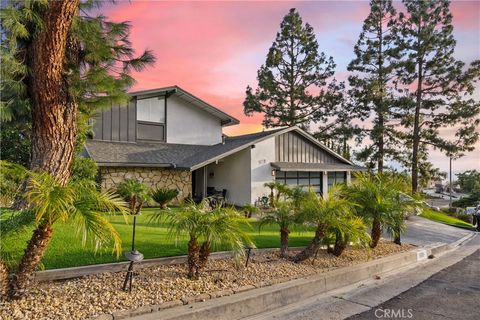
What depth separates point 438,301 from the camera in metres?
5.13

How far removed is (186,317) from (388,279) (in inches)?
181

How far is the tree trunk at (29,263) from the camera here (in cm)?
359

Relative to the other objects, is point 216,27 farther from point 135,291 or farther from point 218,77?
point 135,291

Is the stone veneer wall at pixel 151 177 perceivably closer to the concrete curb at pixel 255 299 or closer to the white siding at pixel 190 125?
the white siding at pixel 190 125

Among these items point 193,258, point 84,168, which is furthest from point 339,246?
point 84,168

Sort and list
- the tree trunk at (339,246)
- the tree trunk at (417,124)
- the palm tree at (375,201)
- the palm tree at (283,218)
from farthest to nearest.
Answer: the tree trunk at (417,124) < the palm tree at (375,201) < the tree trunk at (339,246) < the palm tree at (283,218)

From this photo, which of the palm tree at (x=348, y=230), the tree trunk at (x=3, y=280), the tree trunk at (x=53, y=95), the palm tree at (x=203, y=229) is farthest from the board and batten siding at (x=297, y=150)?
the tree trunk at (x=3, y=280)

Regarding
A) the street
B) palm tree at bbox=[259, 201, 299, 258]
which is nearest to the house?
palm tree at bbox=[259, 201, 299, 258]

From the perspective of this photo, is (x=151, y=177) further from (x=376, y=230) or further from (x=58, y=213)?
(x=58, y=213)

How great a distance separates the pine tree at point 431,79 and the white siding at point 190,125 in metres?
15.6

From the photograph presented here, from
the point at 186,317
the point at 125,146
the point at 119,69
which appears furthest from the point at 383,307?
the point at 125,146

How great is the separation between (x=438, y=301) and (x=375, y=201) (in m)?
2.88

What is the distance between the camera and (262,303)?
448cm

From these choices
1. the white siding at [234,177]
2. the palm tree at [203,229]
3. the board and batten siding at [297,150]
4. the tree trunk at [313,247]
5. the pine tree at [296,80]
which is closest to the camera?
the palm tree at [203,229]
